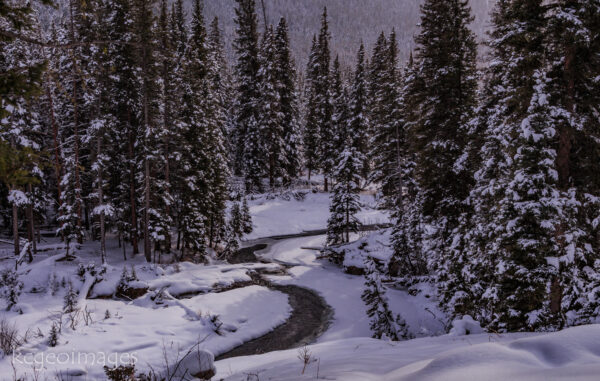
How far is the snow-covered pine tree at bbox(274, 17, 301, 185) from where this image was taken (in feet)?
147

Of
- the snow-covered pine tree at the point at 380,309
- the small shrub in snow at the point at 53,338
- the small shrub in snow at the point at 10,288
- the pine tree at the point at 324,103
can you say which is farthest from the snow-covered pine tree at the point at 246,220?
the small shrub in snow at the point at 53,338

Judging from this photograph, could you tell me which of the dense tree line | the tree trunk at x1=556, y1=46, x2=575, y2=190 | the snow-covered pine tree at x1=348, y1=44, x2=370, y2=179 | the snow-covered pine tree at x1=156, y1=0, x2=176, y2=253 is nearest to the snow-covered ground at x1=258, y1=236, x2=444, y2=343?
the dense tree line

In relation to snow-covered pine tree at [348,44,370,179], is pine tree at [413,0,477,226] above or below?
below

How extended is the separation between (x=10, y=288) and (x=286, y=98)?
3802 centimetres

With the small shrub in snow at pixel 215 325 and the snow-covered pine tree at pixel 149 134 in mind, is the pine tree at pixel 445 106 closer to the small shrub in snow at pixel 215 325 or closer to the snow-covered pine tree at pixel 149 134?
the small shrub in snow at pixel 215 325

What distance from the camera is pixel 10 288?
12578mm

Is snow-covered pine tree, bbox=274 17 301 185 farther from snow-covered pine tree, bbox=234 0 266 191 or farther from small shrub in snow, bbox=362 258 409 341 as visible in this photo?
small shrub in snow, bbox=362 258 409 341

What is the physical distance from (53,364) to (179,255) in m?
20.8

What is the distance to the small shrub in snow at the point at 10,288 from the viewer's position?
1207 cm

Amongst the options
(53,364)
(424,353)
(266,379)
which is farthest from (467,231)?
(53,364)

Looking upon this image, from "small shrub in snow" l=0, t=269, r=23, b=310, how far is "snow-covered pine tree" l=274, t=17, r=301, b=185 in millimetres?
32303

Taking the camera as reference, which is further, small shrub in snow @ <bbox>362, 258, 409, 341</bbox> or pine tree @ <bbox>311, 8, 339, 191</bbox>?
pine tree @ <bbox>311, 8, 339, 191</bbox>
